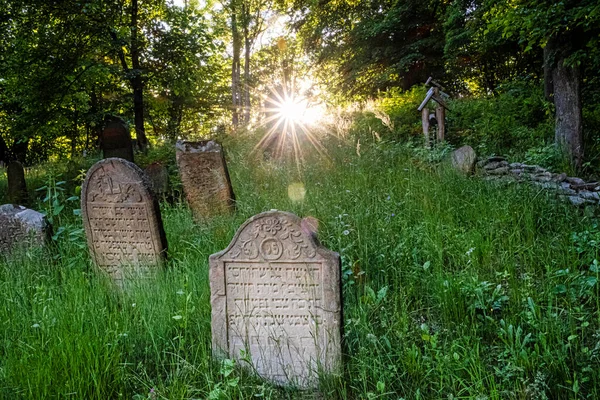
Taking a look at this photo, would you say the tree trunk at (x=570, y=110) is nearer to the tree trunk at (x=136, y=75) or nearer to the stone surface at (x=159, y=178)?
the stone surface at (x=159, y=178)

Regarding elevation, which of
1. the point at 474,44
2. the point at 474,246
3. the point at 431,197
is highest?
the point at 474,44

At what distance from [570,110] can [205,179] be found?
602cm

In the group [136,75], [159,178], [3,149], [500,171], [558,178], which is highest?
[136,75]

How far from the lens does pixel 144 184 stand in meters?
4.34

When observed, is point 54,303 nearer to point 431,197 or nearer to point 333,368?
point 333,368

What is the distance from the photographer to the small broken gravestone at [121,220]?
4340 millimetres

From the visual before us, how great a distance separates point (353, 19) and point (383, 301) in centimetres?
1211

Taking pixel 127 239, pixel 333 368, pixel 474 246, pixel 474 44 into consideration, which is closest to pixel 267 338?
pixel 333 368

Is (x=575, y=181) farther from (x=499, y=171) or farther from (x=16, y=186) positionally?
(x=16, y=186)

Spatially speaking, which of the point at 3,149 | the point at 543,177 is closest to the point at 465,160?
the point at 543,177

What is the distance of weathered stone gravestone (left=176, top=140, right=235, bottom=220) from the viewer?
634 centimetres

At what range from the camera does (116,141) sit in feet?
32.7

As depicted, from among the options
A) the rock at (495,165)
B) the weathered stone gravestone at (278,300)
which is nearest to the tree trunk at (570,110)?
the rock at (495,165)

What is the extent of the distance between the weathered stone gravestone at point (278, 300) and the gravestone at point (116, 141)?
799 centimetres
